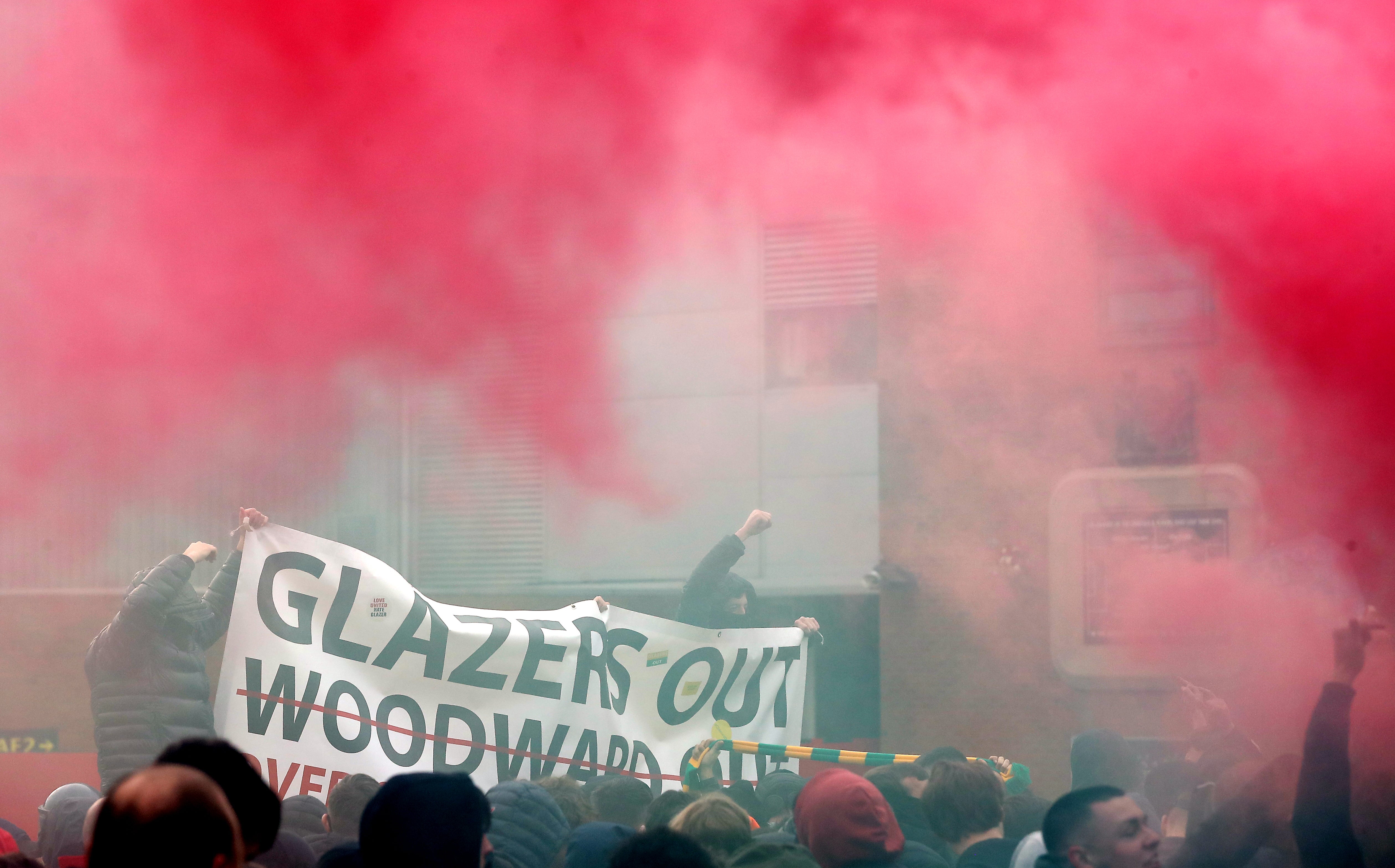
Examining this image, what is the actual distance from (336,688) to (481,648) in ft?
2.28

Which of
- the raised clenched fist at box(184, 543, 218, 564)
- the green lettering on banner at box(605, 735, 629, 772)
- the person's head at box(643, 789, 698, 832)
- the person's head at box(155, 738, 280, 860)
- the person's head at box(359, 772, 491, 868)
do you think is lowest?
the green lettering on banner at box(605, 735, 629, 772)

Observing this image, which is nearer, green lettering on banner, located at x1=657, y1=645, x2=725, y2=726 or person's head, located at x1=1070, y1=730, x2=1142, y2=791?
person's head, located at x1=1070, y1=730, x2=1142, y2=791

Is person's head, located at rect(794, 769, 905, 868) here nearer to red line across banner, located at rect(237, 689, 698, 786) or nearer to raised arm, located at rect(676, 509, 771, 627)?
red line across banner, located at rect(237, 689, 698, 786)

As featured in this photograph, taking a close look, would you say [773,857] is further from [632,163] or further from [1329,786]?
[632,163]

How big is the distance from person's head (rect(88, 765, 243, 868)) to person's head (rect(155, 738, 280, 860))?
247mm

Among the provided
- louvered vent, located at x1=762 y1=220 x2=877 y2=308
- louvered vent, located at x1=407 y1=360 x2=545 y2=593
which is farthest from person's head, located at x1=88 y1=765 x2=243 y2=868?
louvered vent, located at x1=407 y1=360 x2=545 y2=593

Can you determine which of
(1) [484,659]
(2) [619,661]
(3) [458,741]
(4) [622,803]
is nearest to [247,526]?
(1) [484,659]

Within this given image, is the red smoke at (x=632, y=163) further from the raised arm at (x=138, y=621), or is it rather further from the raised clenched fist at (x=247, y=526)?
the raised arm at (x=138, y=621)

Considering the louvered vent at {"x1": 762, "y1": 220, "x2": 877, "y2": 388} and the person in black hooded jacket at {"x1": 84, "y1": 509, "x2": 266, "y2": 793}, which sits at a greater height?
the louvered vent at {"x1": 762, "y1": 220, "x2": 877, "y2": 388}

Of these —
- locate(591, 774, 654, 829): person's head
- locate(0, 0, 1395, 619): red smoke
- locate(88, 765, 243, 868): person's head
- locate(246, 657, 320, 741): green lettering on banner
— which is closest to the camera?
locate(88, 765, 243, 868): person's head

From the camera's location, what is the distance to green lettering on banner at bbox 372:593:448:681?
533 centimetres

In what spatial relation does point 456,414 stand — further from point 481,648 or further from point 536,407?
point 481,648

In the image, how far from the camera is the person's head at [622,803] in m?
4.04

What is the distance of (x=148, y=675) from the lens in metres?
Result: 4.85
